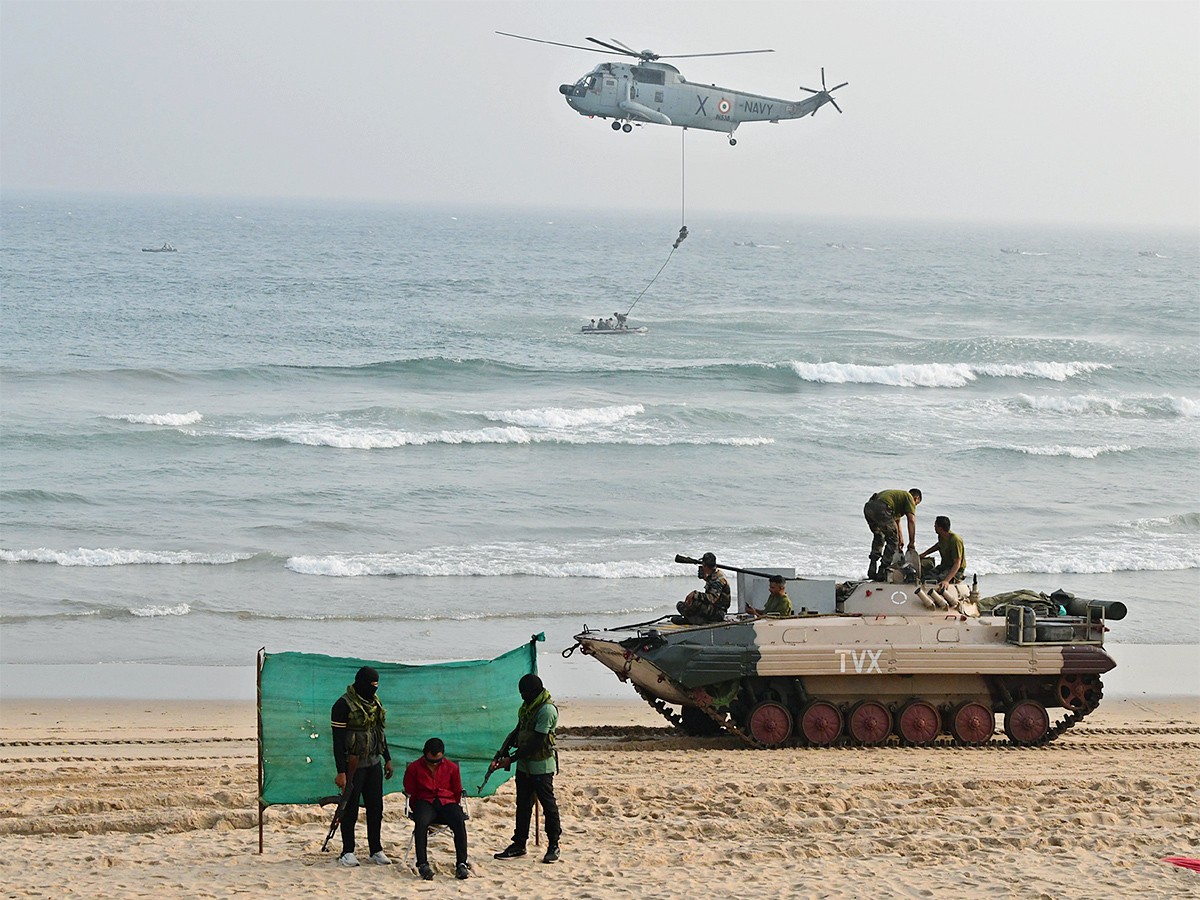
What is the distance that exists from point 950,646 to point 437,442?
21546 millimetres

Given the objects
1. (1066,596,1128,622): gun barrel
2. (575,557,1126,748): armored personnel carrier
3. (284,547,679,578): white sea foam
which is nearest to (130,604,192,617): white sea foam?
(284,547,679,578): white sea foam

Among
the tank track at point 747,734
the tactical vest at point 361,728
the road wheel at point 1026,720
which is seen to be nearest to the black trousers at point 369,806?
the tactical vest at point 361,728

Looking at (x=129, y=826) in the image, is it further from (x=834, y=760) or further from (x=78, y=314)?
(x=78, y=314)

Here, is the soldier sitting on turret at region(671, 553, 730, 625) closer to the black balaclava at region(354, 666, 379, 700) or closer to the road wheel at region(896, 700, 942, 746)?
the road wheel at region(896, 700, 942, 746)

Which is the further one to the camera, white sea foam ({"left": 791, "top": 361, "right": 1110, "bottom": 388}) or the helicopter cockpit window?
white sea foam ({"left": 791, "top": 361, "right": 1110, "bottom": 388})

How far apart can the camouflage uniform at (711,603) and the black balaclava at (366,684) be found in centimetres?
548

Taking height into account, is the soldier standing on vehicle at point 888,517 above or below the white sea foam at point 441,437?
below

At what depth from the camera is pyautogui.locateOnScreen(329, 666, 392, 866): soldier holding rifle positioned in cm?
851

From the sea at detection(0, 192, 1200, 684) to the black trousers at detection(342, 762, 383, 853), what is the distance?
345 inches

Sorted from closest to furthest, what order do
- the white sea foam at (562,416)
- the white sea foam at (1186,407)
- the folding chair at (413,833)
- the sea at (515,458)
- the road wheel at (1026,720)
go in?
1. the folding chair at (413,833)
2. the road wheel at (1026,720)
3. the sea at (515,458)
4. the white sea foam at (562,416)
5. the white sea foam at (1186,407)

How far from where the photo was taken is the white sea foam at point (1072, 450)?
33.4m

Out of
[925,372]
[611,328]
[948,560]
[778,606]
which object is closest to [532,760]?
[778,606]

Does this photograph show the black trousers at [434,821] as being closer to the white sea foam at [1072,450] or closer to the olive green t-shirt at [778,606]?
the olive green t-shirt at [778,606]

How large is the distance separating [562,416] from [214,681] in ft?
68.9
